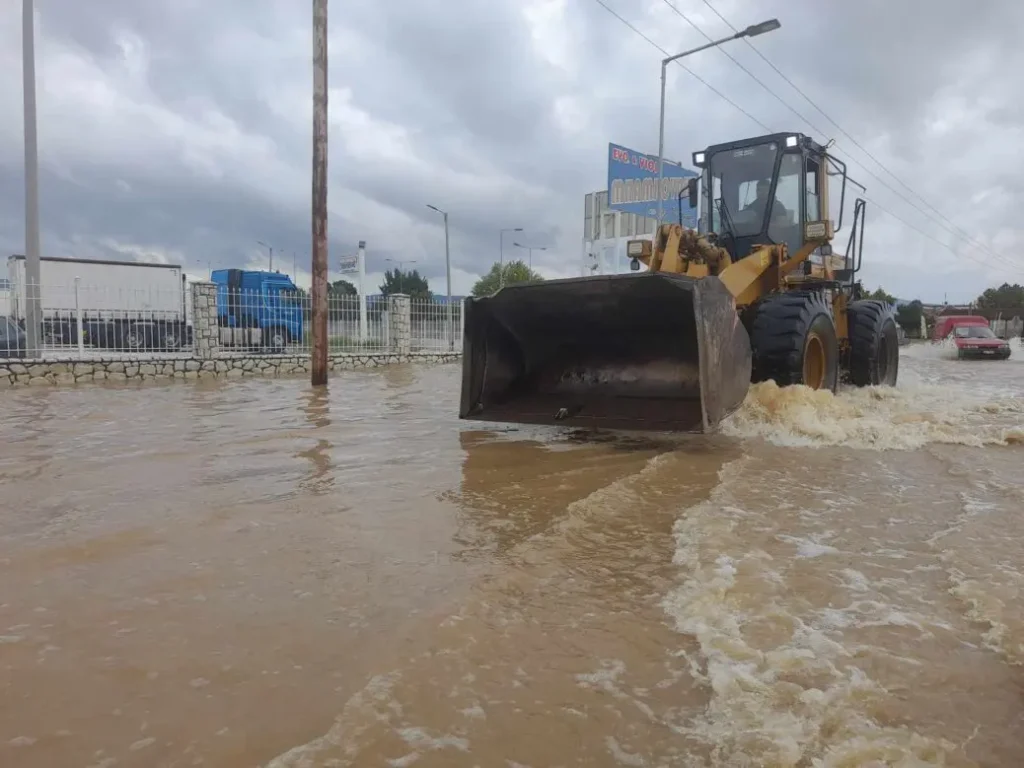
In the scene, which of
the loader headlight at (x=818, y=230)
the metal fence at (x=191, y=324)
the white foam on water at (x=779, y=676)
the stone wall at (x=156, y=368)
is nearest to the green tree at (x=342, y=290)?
the metal fence at (x=191, y=324)

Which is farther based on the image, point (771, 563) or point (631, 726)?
point (771, 563)

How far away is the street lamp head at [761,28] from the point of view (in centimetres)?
1545

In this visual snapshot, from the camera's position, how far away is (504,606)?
2631mm

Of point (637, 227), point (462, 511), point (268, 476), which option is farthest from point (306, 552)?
point (637, 227)

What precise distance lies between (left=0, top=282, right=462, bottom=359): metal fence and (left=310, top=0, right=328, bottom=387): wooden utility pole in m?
4.05

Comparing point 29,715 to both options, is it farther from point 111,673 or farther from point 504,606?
point 504,606

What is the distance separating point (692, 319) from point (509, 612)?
412cm

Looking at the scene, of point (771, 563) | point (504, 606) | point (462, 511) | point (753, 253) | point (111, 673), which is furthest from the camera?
point (753, 253)

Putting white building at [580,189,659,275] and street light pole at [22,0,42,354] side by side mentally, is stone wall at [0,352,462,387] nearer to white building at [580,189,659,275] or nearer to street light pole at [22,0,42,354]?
street light pole at [22,0,42,354]

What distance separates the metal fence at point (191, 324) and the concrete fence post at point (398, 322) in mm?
29

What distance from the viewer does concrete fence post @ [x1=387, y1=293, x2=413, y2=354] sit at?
62.5 ft

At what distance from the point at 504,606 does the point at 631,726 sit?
83 centimetres

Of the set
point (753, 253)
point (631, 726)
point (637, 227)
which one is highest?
point (637, 227)

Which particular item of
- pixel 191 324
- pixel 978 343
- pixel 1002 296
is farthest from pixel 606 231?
pixel 1002 296
